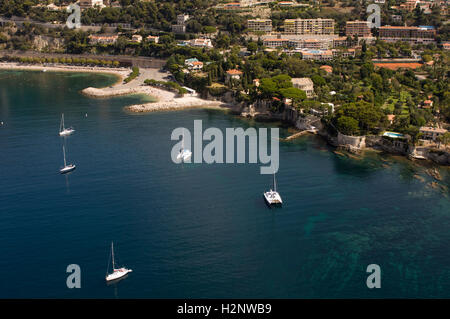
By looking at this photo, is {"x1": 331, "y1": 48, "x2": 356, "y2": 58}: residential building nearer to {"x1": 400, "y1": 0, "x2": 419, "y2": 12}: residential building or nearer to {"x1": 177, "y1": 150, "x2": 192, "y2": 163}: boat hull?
{"x1": 400, "y1": 0, "x2": 419, "y2": 12}: residential building

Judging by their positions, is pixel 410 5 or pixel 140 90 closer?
pixel 140 90

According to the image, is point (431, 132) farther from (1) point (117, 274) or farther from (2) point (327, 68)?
(1) point (117, 274)

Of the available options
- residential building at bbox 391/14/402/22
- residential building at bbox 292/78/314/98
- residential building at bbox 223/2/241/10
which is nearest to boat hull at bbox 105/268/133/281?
residential building at bbox 292/78/314/98

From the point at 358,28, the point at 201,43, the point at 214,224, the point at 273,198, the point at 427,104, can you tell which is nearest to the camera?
the point at 214,224

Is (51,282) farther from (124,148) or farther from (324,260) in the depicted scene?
(124,148)

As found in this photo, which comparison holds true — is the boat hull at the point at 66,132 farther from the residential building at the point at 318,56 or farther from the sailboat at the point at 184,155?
the residential building at the point at 318,56

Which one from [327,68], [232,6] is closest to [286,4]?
[232,6]
